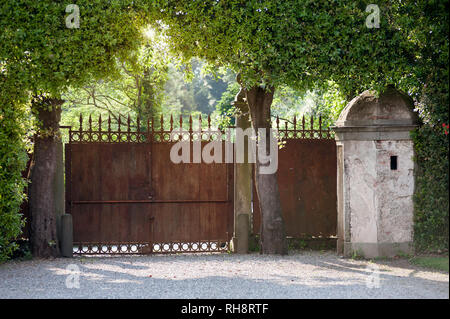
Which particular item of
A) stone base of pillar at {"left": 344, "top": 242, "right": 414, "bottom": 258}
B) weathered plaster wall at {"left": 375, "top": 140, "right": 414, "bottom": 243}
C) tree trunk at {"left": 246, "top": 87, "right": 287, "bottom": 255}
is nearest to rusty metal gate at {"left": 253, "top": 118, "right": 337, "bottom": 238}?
tree trunk at {"left": 246, "top": 87, "right": 287, "bottom": 255}

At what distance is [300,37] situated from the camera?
8.68 metres

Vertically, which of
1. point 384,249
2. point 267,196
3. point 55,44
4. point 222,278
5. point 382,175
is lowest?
point 222,278

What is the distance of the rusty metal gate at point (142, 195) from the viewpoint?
33.3 feet

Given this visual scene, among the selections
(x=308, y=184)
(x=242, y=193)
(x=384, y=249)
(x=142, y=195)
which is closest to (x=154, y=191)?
(x=142, y=195)

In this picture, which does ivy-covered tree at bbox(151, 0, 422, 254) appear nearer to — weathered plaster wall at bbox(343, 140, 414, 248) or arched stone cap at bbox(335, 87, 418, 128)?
arched stone cap at bbox(335, 87, 418, 128)

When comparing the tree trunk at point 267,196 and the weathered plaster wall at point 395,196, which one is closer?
the weathered plaster wall at point 395,196

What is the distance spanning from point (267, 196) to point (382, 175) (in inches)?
79.4

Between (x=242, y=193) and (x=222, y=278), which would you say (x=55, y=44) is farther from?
(x=222, y=278)

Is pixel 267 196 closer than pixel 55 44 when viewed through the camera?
No

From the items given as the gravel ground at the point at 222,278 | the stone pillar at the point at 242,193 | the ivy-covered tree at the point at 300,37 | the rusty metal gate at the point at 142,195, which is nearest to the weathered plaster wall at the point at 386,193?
the gravel ground at the point at 222,278

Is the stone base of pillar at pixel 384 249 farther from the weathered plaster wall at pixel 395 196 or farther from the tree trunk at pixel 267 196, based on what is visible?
the tree trunk at pixel 267 196

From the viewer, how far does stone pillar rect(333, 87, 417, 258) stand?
8.89m

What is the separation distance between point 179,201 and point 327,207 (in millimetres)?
2896

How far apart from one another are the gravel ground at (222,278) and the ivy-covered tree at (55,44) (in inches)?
69.1
